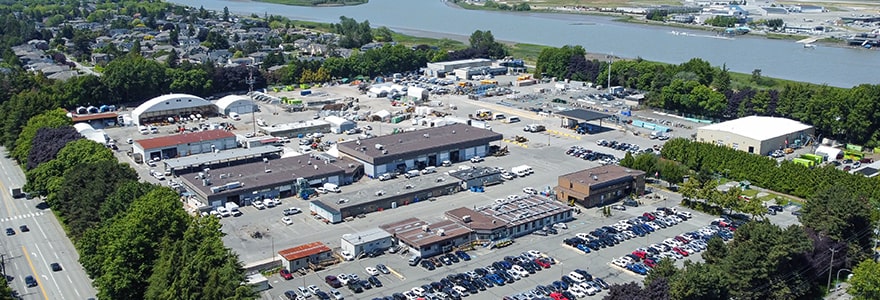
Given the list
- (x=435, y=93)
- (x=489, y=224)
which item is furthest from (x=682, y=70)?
(x=489, y=224)

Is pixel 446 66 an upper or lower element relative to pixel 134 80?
lower

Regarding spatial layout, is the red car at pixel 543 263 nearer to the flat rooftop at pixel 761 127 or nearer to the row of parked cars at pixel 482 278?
the row of parked cars at pixel 482 278

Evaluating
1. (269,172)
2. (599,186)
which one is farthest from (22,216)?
(599,186)

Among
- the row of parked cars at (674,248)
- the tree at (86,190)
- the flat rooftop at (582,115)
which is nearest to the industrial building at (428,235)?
the row of parked cars at (674,248)

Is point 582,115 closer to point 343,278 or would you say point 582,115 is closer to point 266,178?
point 266,178

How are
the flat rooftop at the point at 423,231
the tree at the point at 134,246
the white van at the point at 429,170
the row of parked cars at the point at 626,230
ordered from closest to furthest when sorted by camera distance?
the tree at the point at 134,246
the flat rooftop at the point at 423,231
the row of parked cars at the point at 626,230
the white van at the point at 429,170
